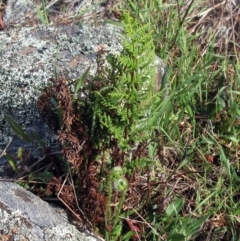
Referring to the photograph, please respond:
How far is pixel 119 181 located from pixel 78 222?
21cm

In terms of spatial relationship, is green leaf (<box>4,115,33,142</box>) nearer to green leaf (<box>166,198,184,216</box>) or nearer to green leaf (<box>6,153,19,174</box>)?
green leaf (<box>6,153,19,174</box>)

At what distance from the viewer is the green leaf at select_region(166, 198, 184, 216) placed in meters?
2.41

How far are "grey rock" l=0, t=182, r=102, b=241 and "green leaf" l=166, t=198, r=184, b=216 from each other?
37 cm

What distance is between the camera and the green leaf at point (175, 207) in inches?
94.8

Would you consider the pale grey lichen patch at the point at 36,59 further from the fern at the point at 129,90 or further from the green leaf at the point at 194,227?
the green leaf at the point at 194,227

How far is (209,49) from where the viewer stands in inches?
125

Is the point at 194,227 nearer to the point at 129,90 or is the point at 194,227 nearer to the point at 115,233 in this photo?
the point at 115,233

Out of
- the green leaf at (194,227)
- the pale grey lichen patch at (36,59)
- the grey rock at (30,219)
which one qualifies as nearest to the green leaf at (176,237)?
the green leaf at (194,227)

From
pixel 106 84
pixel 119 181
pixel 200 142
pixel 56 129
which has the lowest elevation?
pixel 200 142


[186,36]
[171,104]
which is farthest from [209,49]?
[171,104]

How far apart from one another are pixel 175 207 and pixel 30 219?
640 mm

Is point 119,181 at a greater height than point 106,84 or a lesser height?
lesser

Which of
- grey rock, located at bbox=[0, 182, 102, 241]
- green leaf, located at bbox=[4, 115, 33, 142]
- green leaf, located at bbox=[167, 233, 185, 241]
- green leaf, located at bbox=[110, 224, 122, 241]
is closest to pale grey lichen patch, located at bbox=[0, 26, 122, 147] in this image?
green leaf, located at bbox=[4, 115, 33, 142]

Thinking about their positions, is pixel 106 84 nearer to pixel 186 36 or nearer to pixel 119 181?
pixel 119 181
